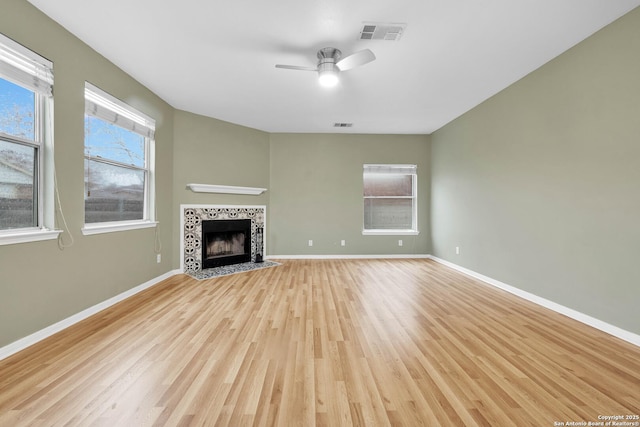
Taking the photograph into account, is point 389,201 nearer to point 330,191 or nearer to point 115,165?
point 330,191

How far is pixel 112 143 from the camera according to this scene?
314 cm

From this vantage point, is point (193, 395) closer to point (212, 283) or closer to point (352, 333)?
point (352, 333)

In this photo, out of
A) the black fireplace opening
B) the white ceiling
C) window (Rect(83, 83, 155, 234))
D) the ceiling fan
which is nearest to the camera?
the white ceiling

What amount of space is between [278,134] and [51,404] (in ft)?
16.8

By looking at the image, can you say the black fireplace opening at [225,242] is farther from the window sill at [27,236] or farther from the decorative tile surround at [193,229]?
the window sill at [27,236]

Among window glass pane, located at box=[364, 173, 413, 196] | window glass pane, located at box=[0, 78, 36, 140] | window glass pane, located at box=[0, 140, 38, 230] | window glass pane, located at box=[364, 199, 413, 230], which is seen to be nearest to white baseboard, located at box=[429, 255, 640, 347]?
window glass pane, located at box=[364, 199, 413, 230]

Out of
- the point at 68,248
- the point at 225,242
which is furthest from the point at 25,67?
the point at 225,242

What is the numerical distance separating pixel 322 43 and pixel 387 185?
3.79m

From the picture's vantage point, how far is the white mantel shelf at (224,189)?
450 centimetres

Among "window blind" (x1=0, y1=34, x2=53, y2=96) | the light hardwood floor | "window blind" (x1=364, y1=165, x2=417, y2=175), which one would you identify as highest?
"window blind" (x1=0, y1=34, x2=53, y2=96)

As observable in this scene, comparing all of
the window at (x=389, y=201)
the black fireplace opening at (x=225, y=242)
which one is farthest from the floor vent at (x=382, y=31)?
the black fireplace opening at (x=225, y=242)

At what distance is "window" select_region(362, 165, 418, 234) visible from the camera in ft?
19.4

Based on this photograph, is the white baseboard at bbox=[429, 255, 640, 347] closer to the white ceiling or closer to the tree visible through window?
the white ceiling

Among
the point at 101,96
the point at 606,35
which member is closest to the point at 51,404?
the point at 101,96
